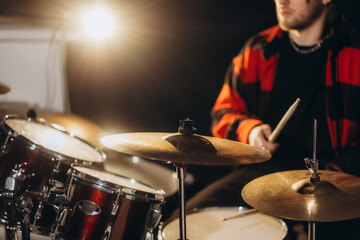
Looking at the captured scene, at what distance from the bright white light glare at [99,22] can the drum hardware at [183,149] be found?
169cm

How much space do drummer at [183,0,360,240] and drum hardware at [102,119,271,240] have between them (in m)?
0.54

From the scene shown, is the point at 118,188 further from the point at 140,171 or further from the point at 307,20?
the point at 307,20

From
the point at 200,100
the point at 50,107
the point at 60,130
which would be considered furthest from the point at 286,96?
the point at 50,107

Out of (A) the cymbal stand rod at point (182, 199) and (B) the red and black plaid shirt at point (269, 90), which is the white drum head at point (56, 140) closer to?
(A) the cymbal stand rod at point (182, 199)

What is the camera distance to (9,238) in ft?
5.50

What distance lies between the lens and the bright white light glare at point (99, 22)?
308 centimetres

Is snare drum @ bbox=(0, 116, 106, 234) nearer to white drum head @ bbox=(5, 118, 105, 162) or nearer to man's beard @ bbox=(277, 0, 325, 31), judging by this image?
white drum head @ bbox=(5, 118, 105, 162)

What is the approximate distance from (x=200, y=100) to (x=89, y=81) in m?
0.89

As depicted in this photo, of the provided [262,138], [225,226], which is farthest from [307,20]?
[225,226]

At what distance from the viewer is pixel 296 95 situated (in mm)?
2281

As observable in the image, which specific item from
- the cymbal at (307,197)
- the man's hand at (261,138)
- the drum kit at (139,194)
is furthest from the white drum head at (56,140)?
the cymbal at (307,197)

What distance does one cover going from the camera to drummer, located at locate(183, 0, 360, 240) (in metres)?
2.13

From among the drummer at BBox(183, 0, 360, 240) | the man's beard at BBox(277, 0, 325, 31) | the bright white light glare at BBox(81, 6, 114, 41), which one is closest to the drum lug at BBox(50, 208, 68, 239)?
the drummer at BBox(183, 0, 360, 240)

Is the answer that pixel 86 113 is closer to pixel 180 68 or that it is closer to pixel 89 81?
pixel 89 81
